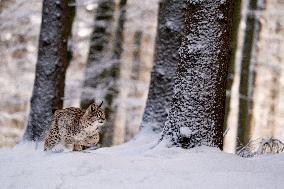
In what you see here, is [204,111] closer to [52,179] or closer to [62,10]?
[52,179]

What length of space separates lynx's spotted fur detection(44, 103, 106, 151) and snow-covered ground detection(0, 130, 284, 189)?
54.2 inches

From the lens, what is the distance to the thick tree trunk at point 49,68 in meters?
11.4

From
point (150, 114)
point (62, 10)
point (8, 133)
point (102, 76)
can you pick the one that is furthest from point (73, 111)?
point (8, 133)

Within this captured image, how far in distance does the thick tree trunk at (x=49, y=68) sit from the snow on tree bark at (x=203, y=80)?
179 inches

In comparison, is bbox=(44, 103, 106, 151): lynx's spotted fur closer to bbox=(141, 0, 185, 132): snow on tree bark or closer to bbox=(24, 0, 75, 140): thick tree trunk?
bbox=(141, 0, 185, 132): snow on tree bark

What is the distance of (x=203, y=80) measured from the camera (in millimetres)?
7246

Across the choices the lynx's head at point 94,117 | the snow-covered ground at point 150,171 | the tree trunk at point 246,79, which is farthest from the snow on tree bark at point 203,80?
the tree trunk at point 246,79

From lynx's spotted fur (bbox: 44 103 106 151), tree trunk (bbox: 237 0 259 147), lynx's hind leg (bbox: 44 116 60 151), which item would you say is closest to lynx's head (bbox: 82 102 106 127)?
lynx's spotted fur (bbox: 44 103 106 151)

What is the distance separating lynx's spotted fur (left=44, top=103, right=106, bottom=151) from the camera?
8422mm

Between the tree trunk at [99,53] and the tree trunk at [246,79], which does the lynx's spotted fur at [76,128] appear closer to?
the tree trunk at [99,53]

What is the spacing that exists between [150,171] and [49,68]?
5.97 m

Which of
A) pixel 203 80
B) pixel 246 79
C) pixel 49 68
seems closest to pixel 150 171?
pixel 203 80

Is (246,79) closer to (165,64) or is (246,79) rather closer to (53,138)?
(165,64)

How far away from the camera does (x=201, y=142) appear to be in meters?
Result: 7.16
